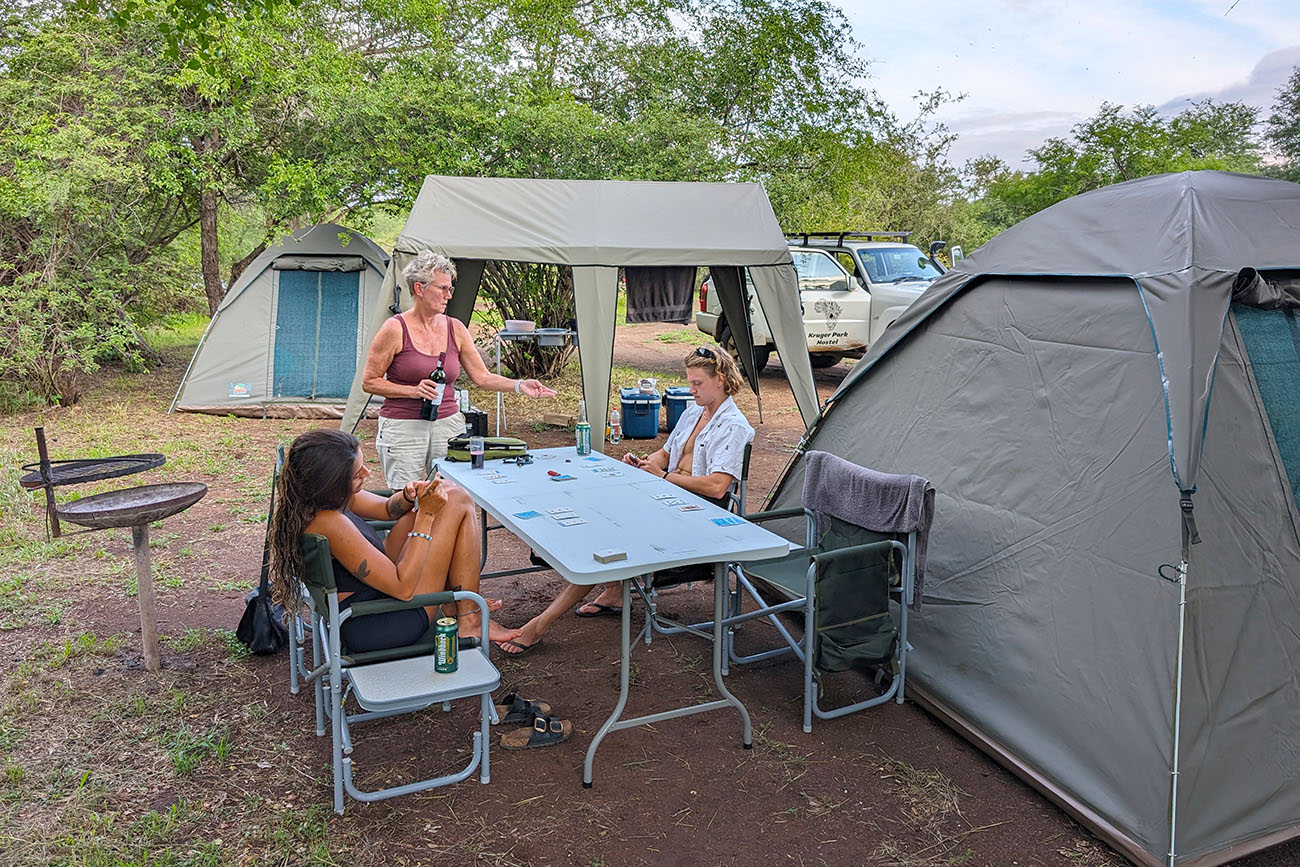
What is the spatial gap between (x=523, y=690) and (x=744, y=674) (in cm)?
93

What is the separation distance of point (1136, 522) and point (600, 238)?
180 inches

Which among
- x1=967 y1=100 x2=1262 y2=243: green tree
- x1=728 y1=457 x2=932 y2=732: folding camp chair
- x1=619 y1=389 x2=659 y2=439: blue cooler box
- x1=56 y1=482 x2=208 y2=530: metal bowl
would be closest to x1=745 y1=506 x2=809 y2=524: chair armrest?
x1=728 y1=457 x2=932 y2=732: folding camp chair

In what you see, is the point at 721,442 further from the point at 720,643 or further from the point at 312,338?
the point at 312,338

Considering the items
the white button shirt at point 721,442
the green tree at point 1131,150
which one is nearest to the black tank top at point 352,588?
the white button shirt at point 721,442

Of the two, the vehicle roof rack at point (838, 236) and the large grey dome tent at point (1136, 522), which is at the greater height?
the vehicle roof rack at point (838, 236)

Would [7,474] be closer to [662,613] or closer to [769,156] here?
[662,613]

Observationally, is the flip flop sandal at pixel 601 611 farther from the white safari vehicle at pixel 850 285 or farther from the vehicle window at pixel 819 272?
the vehicle window at pixel 819 272

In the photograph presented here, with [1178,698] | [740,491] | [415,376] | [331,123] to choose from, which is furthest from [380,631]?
[331,123]

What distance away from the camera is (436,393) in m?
4.43

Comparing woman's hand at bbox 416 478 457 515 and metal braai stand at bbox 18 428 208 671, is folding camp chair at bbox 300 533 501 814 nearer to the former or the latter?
woman's hand at bbox 416 478 457 515

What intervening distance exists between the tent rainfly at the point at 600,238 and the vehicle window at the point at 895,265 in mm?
3568

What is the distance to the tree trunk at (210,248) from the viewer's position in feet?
33.3

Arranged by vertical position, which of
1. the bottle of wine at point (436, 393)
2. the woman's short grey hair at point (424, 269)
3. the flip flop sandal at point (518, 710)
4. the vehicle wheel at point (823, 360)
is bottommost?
the flip flop sandal at point (518, 710)

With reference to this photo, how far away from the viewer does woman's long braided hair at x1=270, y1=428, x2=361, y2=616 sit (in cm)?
295
